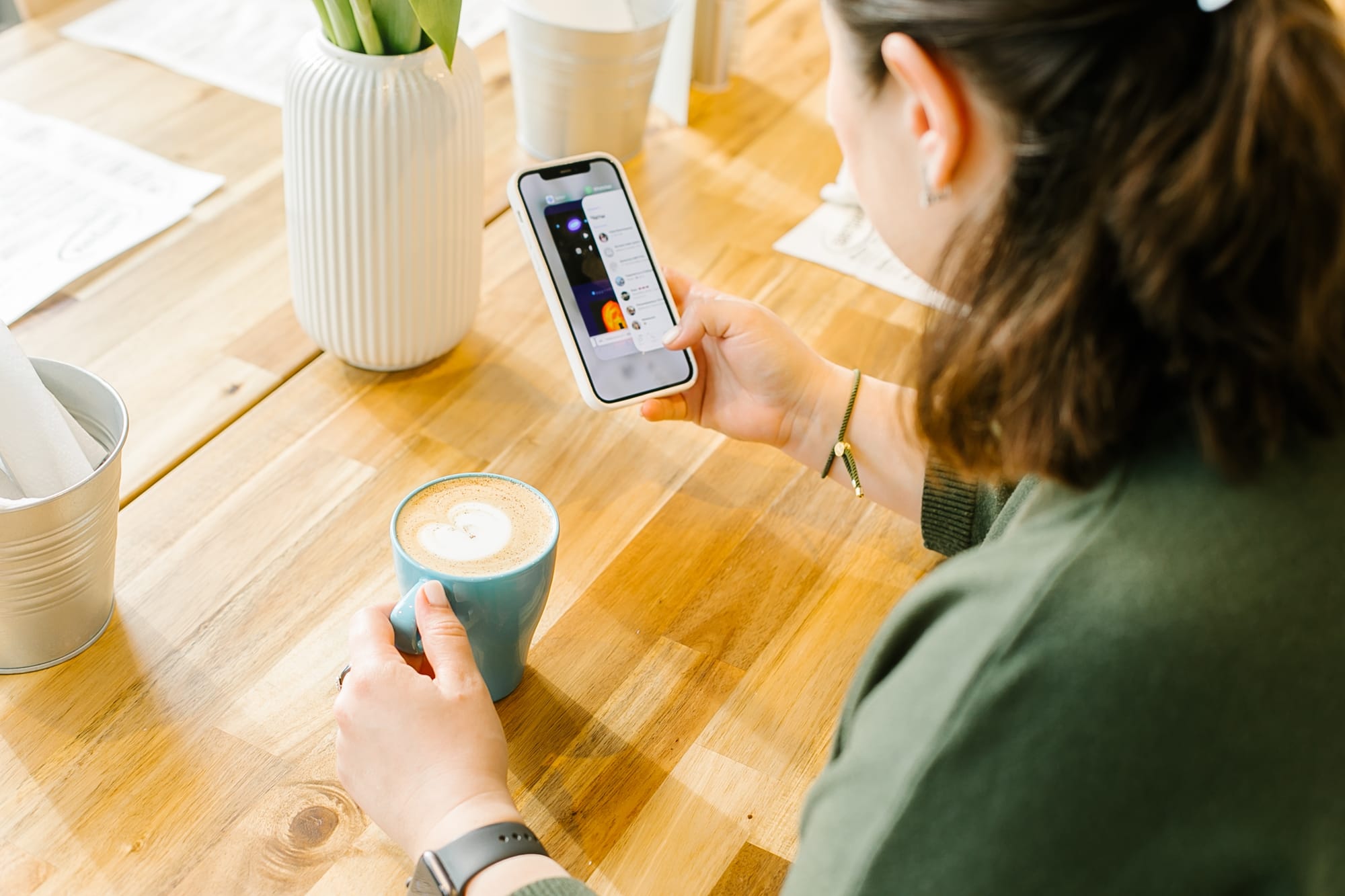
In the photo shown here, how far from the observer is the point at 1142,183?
17.1 inches

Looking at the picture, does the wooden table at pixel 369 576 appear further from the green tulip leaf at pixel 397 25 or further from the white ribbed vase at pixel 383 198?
the green tulip leaf at pixel 397 25

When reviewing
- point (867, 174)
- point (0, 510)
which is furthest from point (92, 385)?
point (867, 174)

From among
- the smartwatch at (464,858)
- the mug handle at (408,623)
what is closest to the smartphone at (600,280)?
the mug handle at (408,623)

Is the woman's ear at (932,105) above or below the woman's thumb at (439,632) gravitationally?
above

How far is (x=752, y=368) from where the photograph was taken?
3.02ft

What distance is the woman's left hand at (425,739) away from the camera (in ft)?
2.11

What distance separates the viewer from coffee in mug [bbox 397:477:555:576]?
2.30ft

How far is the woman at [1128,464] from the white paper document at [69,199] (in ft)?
2.73

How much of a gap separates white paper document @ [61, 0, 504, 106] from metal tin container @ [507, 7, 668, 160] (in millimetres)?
111

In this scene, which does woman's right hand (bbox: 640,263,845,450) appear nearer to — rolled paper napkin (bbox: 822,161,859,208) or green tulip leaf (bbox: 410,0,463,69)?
green tulip leaf (bbox: 410,0,463,69)

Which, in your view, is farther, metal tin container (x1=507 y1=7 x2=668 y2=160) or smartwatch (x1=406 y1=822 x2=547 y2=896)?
metal tin container (x1=507 y1=7 x2=668 y2=160)

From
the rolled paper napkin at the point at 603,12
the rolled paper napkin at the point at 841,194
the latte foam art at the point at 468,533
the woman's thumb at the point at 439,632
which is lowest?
the rolled paper napkin at the point at 841,194

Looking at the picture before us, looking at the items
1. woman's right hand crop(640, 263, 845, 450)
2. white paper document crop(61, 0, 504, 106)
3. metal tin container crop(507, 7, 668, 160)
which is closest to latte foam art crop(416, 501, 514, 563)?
woman's right hand crop(640, 263, 845, 450)

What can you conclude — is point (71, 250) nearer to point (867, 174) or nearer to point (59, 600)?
point (59, 600)
